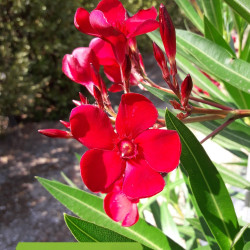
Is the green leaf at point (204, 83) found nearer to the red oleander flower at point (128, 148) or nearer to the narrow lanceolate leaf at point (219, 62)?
the narrow lanceolate leaf at point (219, 62)

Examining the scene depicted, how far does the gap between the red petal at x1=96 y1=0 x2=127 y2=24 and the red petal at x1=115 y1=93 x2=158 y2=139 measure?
0.17m

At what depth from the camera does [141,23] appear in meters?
0.51

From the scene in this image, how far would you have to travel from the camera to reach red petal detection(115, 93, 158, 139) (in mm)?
463

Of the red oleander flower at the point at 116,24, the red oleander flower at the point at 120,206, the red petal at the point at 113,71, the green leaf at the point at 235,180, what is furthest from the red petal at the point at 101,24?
the green leaf at the point at 235,180

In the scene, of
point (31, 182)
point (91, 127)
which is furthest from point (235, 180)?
point (31, 182)

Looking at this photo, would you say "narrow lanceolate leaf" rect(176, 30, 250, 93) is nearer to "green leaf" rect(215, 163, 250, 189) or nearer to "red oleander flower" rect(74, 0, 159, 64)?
"red oleander flower" rect(74, 0, 159, 64)

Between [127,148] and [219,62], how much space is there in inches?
12.3

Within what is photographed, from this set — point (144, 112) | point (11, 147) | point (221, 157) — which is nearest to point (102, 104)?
point (144, 112)

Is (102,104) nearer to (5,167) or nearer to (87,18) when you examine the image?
(87,18)

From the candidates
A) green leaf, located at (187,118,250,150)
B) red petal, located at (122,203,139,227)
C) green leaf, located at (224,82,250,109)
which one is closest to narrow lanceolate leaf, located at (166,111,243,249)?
red petal, located at (122,203,139,227)

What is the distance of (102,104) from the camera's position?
56 centimetres

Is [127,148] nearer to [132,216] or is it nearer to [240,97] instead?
[132,216]

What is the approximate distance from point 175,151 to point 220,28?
79 cm

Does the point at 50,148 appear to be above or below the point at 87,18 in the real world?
below
